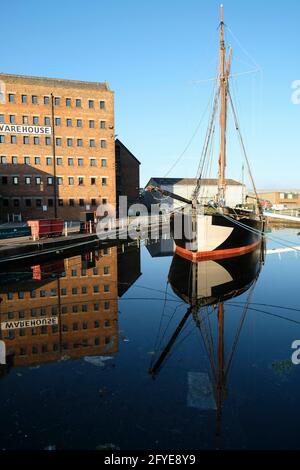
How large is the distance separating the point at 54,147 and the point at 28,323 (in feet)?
128

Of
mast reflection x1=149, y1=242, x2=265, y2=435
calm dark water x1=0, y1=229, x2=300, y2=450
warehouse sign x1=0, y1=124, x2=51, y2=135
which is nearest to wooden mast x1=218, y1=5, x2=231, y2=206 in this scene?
mast reflection x1=149, y1=242, x2=265, y2=435

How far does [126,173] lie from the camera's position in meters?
59.9

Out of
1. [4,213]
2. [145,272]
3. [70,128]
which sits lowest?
[145,272]

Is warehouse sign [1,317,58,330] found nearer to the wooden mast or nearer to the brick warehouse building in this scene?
the wooden mast

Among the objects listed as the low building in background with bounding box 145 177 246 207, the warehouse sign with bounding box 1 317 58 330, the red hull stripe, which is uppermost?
the low building in background with bounding box 145 177 246 207

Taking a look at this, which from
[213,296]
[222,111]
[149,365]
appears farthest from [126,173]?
[149,365]

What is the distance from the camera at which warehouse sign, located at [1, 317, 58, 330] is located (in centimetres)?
902

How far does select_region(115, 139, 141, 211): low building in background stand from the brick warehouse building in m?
12.0

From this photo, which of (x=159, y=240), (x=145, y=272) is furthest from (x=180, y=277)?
(x=159, y=240)

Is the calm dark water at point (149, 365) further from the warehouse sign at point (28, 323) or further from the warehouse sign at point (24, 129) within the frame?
the warehouse sign at point (24, 129)

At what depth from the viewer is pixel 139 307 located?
35.7 ft

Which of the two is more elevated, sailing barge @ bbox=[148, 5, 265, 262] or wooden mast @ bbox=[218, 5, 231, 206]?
wooden mast @ bbox=[218, 5, 231, 206]
